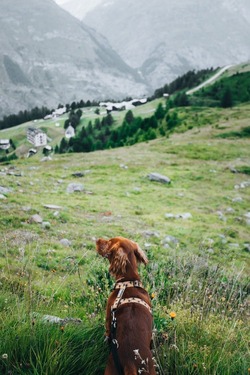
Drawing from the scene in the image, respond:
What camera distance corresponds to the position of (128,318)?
325 centimetres

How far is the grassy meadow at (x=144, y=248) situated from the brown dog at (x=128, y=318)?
12.6 inches

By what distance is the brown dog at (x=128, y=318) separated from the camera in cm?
301

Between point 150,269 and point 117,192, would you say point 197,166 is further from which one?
point 150,269

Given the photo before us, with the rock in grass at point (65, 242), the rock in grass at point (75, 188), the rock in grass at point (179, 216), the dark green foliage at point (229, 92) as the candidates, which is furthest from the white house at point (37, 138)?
the rock in grass at point (65, 242)

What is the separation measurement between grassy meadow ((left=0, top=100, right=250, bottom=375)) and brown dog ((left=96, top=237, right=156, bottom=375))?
1.05ft

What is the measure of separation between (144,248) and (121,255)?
5741 mm

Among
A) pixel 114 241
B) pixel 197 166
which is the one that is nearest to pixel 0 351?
pixel 114 241

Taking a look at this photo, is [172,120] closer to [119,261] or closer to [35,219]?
[35,219]

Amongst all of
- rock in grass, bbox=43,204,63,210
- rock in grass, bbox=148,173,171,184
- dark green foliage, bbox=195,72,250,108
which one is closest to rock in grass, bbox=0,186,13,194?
rock in grass, bbox=43,204,63,210

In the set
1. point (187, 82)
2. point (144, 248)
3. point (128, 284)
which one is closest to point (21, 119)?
point (187, 82)

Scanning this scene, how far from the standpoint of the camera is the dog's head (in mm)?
3869

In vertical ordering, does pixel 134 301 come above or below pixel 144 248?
above

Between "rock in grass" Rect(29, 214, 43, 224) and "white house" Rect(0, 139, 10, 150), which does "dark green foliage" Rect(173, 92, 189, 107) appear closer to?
"rock in grass" Rect(29, 214, 43, 224)

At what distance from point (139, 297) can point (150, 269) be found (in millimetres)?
2640
